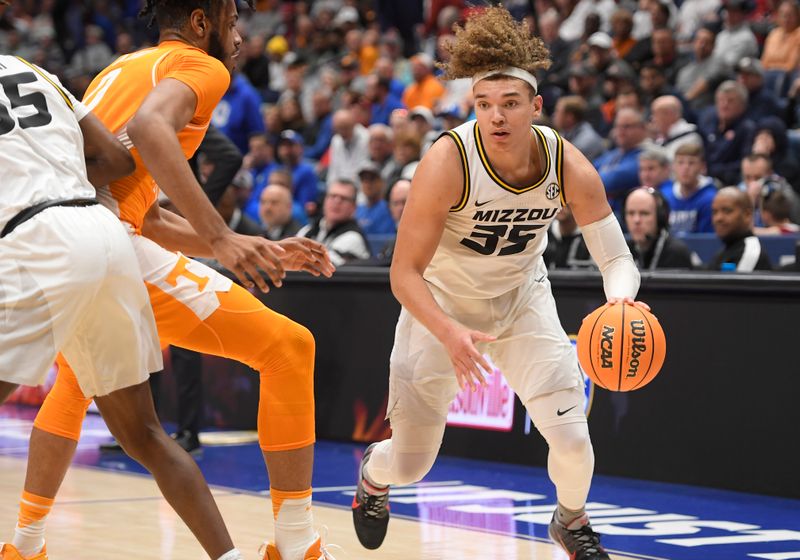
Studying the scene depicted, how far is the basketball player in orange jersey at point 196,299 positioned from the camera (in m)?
4.10

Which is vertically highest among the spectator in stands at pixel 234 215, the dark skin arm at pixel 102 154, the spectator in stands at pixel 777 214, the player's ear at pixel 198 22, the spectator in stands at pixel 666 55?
the player's ear at pixel 198 22

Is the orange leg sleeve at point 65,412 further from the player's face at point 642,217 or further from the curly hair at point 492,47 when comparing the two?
the player's face at point 642,217

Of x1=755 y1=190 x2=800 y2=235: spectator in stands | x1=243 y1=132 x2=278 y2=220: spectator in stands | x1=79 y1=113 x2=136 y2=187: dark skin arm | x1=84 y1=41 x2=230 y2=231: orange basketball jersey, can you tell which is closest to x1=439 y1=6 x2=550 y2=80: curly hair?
x1=84 y1=41 x2=230 y2=231: orange basketball jersey

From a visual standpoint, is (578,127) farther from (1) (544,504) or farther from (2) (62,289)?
(2) (62,289)

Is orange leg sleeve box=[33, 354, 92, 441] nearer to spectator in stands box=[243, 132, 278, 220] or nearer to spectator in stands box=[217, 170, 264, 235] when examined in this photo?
spectator in stands box=[217, 170, 264, 235]

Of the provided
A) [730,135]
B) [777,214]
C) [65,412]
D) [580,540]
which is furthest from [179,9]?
[730,135]

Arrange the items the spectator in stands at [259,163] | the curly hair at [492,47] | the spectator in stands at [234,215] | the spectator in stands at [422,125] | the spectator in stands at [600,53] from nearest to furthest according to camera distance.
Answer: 1. the curly hair at [492,47]
2. the spectator in stands at [234,215]
3. the spectator in stands at [422,125]
4. the spectator in stands at [600,53]
5. the spectator in stands at [259,163]

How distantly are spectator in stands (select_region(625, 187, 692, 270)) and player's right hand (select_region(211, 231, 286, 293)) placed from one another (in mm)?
4740

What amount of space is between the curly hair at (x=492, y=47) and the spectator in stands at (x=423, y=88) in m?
9.81

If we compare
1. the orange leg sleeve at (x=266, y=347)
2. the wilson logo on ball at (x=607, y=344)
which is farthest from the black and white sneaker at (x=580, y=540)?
the orange leg sleeve at (x=266, y=347)

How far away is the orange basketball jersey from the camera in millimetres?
4039

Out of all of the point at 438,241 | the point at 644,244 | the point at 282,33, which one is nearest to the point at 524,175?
the point at 438,241

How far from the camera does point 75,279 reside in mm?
3594

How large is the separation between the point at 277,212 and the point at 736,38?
516cm
